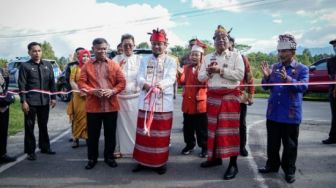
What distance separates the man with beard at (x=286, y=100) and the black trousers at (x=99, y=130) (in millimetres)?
2390

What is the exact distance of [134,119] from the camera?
5.88 metres

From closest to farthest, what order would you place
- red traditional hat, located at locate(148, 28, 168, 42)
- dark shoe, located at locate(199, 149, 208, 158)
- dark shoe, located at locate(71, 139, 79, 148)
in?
red traditional hat, located at locate(148, 28, 168, 42), dark shoe, located at locate(199, 149, 208, 158), dark shoe, located at locate(71, 139, 79, 148)

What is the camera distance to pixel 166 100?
5148mm

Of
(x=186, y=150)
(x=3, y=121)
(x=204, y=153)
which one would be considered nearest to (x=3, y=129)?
(x=3, y=121)

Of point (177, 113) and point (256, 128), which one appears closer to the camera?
point (256, 128)

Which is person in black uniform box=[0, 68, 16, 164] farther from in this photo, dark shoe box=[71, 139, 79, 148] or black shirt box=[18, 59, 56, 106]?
dark shoe box=[71, 139, 79, 148]

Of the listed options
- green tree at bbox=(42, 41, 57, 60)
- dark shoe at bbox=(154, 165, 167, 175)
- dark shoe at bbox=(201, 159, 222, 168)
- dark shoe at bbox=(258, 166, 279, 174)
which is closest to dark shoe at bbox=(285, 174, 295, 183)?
dark shoe at bbox=(258, 166, 279, 174)

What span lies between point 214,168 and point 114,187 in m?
1.60

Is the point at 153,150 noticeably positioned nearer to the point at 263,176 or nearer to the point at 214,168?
the point at 214,168

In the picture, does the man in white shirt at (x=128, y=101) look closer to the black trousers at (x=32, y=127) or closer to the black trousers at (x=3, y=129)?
the black trousers at (x=32, y=127)

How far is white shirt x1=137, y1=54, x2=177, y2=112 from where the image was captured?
5113mm

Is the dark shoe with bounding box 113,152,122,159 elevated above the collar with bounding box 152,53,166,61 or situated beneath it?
situated beneath

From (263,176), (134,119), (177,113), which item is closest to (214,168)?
(263,176)

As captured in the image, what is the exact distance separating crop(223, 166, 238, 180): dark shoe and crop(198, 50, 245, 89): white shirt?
3.78 ft
